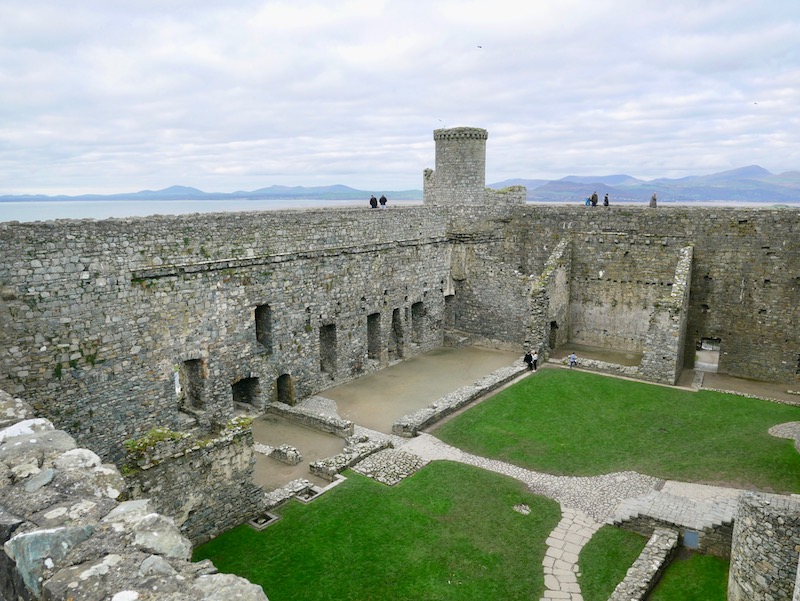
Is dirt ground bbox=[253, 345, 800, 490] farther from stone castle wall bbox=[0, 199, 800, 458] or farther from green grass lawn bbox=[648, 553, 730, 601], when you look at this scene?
green grass lawn bbox=[648, 553, 730, 601]

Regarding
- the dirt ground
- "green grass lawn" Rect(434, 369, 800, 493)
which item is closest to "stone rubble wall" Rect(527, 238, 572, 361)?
the dirt ground

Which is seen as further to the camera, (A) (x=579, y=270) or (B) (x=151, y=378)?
(A) (x=579, y=270)

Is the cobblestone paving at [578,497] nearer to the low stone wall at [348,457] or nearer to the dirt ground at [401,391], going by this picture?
the low stone wall at [348,457]

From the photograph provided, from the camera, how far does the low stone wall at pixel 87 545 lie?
3809mm

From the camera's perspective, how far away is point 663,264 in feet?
75.2

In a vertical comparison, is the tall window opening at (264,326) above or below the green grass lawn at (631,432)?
above

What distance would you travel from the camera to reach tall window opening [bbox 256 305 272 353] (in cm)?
1791

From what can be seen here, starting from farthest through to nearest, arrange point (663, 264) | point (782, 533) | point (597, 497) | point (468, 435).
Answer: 1. point (663, 264)
2. point (468, 435)
3. point (597, 497)
4. point (782, 533)

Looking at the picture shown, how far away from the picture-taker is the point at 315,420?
55.0ft

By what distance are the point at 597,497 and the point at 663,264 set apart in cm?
1287

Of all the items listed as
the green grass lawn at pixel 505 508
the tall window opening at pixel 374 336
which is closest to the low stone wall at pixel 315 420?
the green grass lawn at pixel 505 508

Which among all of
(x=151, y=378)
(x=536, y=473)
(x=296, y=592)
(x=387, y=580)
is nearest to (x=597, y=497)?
(x=536, y=473)

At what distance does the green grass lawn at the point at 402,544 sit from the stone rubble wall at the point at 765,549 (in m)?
3.19

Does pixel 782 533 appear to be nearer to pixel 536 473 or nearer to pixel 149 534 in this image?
pixel 536 473
